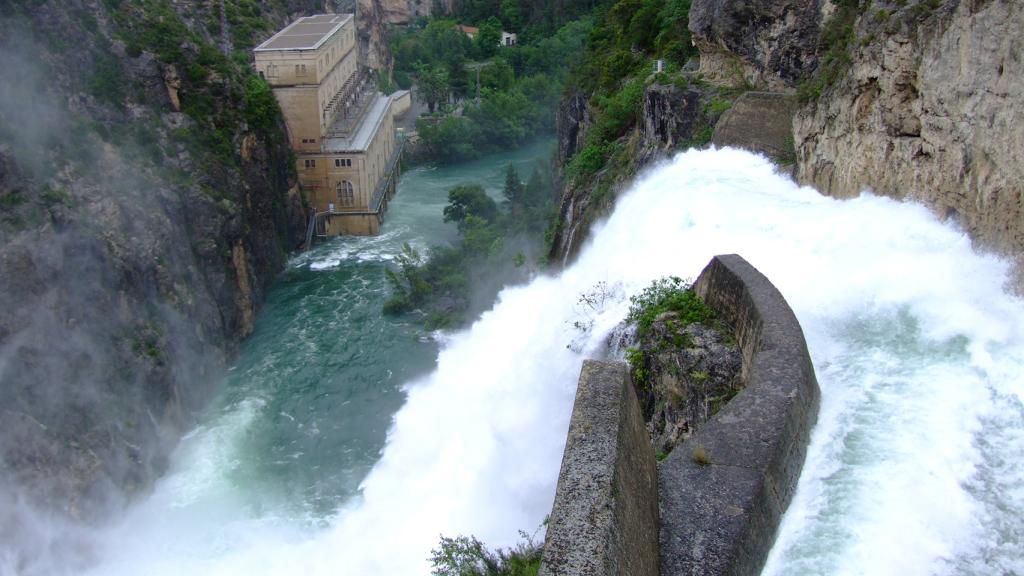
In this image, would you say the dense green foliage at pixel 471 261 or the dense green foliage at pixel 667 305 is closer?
the dense green foliage at pixel 667 305

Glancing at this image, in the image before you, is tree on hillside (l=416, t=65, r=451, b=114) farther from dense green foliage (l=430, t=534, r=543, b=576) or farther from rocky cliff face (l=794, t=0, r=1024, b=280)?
dense green foliage (l=430, t=534, r=543, b=576)

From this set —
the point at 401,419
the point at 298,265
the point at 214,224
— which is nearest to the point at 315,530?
the point at 401,419

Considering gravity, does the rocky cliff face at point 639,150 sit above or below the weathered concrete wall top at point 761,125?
below

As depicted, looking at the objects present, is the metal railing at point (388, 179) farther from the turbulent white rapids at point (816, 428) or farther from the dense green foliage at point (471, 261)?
the turbulent white rapids at point (816, 428)

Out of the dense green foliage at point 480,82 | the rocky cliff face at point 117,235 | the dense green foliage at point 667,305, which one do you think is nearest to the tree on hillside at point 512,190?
the rocky cliff face at point 117,235

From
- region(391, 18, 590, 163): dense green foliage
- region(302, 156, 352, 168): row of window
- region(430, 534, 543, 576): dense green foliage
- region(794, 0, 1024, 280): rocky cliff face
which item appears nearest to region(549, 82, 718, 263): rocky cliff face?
region(794, 0, 1024, 280): rocky cliff face

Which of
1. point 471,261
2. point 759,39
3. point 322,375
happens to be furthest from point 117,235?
point 759,39

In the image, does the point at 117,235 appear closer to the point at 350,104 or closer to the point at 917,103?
the point at 917,103

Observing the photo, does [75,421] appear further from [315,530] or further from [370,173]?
[370,173]
